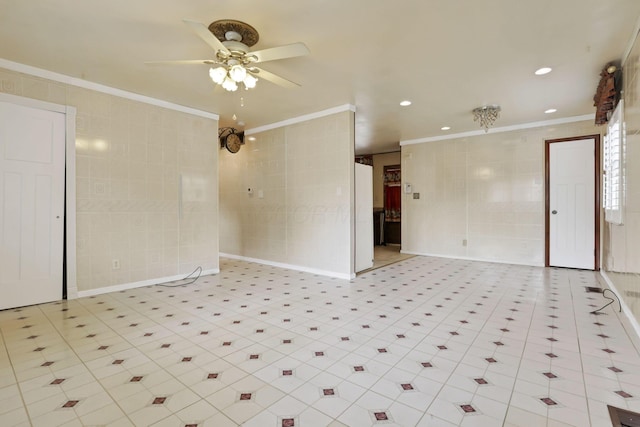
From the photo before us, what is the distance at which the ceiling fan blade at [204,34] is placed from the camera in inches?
88.5

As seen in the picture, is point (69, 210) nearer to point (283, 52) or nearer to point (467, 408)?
point (283, 52)

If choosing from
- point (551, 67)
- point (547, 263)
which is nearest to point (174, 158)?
point (551, 67)

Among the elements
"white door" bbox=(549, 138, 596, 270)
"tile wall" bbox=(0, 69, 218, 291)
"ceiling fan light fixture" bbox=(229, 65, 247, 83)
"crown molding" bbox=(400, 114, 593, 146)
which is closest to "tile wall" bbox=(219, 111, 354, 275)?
"tile wall" bbox=(0, 69, 218, 291)

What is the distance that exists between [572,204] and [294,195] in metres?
5.36

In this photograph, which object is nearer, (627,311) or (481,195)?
(627,311)

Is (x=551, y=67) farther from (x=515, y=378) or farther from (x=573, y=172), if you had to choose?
(x=515, y=378)

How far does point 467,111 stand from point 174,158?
5.21 m

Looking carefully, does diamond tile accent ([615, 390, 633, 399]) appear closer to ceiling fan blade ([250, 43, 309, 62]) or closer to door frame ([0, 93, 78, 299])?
ceiling fan blade ([250, 43, 309, 62])

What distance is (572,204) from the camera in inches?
232

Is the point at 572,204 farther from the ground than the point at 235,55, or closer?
closer

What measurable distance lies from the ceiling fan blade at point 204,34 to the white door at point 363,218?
3519 millimetres

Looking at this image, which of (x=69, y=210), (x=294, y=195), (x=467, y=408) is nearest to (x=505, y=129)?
(x=294, y=195)

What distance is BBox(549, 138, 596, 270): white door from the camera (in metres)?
5.73

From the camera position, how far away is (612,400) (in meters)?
1.98
